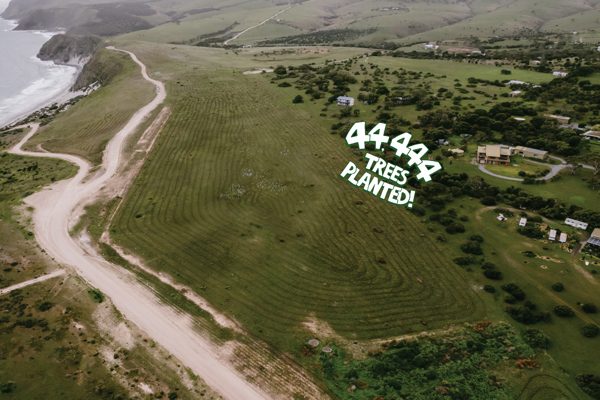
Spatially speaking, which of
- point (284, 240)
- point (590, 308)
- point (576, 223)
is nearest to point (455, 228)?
point (576, 223)

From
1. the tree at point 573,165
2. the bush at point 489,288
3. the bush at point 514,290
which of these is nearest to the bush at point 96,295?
the bush at point 489,288

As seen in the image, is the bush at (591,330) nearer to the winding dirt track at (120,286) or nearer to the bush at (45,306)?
the winding dirt track at (120,286)

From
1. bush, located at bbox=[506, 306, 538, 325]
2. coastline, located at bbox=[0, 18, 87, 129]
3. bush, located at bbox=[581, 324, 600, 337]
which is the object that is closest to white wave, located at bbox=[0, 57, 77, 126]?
coastline, located at bbox=[0, 18, 87, 129]

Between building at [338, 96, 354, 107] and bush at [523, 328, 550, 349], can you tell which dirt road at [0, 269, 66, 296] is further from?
building at [338, 96, 354, 107]

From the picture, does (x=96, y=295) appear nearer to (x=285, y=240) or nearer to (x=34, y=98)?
(x=285, y=240)

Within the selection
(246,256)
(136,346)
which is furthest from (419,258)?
(136,346)
